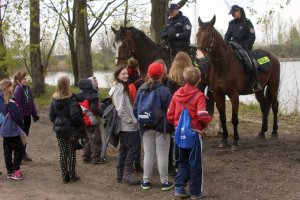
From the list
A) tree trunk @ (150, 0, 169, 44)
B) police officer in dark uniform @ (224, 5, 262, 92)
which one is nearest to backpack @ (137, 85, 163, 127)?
police officer in dark uniform @ (224, 5, 262, 92)

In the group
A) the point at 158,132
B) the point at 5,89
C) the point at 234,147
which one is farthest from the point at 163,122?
the point at 234,147

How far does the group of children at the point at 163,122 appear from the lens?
5.38 meters

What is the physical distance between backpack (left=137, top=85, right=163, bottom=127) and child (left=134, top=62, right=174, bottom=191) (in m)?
0.03

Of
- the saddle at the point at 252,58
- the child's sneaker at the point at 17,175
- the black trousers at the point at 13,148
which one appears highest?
the saddle at the point at 252,58

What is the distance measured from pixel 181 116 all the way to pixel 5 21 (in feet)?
52.2

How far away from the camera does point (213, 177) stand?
21.3ft

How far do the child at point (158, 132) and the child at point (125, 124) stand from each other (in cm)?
42

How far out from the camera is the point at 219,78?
8.24 m

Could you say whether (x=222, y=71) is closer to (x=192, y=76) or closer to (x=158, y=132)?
(x=158, y=132)

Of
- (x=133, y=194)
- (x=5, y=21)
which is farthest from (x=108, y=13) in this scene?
(x=133, y=194)

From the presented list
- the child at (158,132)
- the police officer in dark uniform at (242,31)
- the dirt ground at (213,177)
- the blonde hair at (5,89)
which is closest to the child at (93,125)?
the dirt ground at (213,177)

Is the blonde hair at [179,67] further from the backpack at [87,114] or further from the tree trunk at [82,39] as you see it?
the tree trunk at [82,39]

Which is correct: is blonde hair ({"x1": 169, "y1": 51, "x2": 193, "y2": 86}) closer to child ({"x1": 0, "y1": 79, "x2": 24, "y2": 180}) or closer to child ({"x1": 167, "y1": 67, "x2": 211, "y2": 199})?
child ({"x1": 167, "y1": 67, "x2": 211, "y2": 199})

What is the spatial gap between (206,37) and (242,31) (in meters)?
1.67
